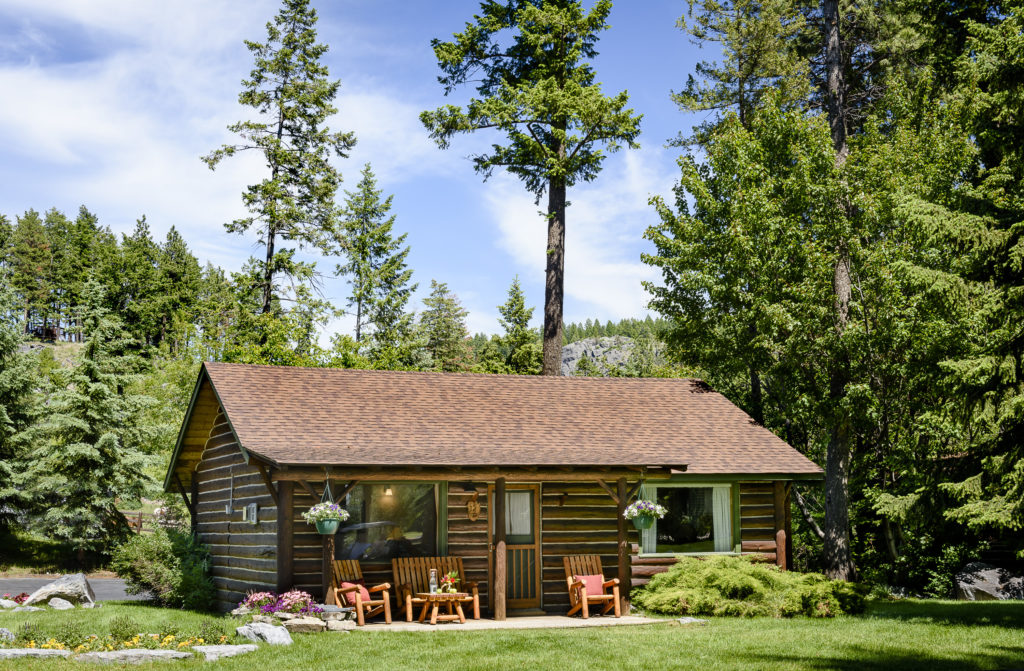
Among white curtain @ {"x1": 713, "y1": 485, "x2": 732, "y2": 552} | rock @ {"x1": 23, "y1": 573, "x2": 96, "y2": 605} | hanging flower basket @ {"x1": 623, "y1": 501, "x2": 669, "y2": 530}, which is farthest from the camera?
white curtain @ {"x1": 713, "y1": 485, "x2": 732, "y2": 552}

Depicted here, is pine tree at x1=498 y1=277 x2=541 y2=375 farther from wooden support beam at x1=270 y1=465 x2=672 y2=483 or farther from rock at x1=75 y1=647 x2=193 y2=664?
rock at x1=75 y1=647 x2=193 y2=664

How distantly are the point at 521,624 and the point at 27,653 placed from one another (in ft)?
23.8

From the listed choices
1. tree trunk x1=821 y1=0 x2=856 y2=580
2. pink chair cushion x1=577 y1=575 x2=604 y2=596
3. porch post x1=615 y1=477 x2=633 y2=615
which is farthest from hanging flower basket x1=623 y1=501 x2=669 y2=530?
tree trunk x1=821 y1=0 x2=856 y2=580

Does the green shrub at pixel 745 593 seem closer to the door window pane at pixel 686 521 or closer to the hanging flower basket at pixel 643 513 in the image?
the door window pane at pixel 686 521

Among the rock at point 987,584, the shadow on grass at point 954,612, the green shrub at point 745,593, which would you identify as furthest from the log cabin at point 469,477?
the rock at point 987,584

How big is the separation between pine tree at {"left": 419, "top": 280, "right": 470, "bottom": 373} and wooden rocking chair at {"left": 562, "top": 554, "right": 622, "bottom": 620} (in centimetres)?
3268

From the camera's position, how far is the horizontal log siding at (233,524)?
16102 mm

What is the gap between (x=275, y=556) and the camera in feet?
51.2

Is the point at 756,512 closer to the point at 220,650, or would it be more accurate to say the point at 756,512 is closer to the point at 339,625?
the point at 339,625

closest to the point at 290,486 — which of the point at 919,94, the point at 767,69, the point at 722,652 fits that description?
the point at 722,652

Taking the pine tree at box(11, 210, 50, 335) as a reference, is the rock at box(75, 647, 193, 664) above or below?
below

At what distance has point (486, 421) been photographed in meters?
18.7

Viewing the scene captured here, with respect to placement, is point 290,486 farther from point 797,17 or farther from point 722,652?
point 797,17

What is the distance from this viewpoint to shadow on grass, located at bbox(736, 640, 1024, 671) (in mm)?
10656
